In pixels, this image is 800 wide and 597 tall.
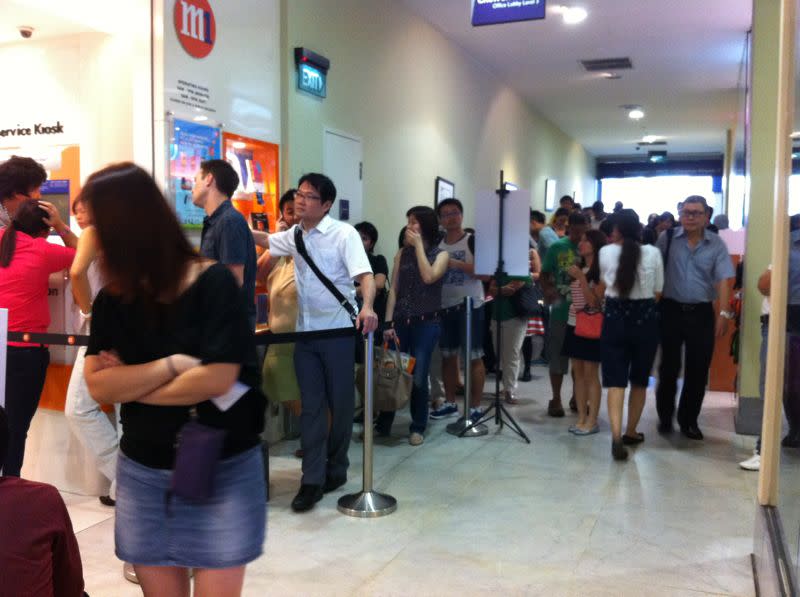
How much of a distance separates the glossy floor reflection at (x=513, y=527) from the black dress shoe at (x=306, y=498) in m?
0.04

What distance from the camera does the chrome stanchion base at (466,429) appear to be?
534cm

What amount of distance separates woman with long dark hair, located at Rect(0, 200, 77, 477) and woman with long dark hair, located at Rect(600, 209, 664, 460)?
3.11 metres

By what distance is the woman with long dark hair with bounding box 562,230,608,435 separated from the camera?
16.7 ft

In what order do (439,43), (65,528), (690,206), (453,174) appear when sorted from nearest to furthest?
(65,528), (690,206), (439,43), (453,174)

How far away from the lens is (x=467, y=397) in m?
5.46

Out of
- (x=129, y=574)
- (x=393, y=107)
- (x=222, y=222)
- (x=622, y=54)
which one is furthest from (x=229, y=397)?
(x=622, y=54)

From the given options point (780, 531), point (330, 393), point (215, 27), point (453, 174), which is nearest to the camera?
point (780, 531)

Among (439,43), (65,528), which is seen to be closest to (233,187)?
(65,528)

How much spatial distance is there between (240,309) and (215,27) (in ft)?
11.5

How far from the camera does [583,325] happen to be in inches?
207

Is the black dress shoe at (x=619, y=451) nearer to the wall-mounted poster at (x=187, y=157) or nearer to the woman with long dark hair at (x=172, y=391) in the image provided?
the wall-mounted poster at (x=187, y=157)

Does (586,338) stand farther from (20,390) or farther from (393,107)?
(20,390)

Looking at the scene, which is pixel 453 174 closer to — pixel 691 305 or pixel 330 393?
pixel 691 305

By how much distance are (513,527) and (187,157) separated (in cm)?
270
